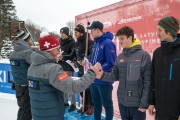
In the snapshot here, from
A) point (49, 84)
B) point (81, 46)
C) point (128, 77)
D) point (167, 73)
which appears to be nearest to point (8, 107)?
point (81, 46)

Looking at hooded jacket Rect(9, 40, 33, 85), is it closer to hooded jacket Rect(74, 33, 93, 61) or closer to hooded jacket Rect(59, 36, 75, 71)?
hooded jacket Rect(74, 33, 93, 61)

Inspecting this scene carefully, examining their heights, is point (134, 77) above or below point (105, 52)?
below

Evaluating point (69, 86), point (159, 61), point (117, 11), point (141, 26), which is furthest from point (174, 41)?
point (117, 11)

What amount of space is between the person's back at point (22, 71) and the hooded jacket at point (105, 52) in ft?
3.31

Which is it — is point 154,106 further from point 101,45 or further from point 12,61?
point 12,61

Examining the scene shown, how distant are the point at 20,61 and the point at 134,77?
Answer: 189 centimetres

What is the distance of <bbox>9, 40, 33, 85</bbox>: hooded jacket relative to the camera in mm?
3807

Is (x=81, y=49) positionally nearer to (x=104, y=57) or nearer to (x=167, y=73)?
(x=104, y=57)

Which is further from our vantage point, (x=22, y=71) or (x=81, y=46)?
Result: (x=81, y=46)

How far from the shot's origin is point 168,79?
2244mm

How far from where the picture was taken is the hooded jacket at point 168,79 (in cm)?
221

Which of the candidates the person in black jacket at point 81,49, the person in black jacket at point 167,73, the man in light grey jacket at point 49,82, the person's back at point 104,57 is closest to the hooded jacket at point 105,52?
the person's back at point 104,57

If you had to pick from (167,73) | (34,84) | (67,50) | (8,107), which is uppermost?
(67,50)

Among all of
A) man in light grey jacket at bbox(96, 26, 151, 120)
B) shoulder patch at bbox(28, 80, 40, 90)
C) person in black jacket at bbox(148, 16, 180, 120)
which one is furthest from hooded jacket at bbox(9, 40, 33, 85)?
person in black jacket at bbox(148, 16, 180, 120)
